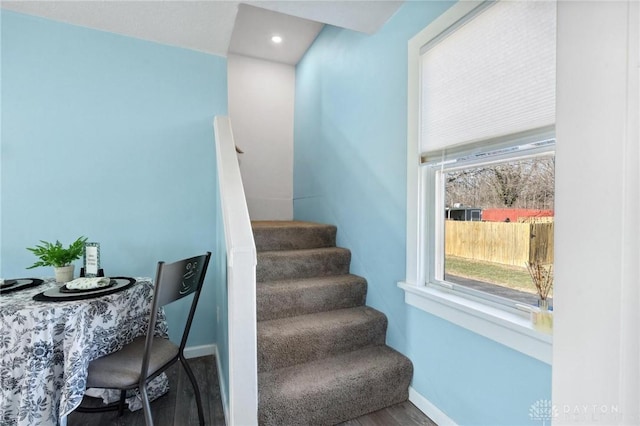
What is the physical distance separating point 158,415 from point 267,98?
3196 millimetres

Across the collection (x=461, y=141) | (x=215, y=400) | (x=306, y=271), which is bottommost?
(x=215, y=400)

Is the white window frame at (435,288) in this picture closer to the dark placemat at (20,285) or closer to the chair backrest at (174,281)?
the chair backrest at (174,281)

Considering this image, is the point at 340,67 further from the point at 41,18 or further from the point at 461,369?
the point at 461,369

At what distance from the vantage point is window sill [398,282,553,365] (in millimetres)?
1134

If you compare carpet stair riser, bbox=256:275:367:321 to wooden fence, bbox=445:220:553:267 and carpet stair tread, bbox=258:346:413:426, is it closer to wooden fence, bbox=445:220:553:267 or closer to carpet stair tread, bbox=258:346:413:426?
carpet stair tread, bbox=258:346:413:426

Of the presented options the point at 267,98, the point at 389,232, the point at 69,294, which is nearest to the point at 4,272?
the point at 69,294

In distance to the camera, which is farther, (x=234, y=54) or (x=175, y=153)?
(x=234, y=54)

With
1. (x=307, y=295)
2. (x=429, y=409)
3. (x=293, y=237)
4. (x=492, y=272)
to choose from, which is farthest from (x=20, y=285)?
(x=492, y=272)

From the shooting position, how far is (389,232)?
6.56 feet

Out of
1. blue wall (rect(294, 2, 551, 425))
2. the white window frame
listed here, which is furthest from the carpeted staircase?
the white window frame

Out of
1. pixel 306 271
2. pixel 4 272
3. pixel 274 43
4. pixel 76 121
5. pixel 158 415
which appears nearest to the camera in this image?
pixel 158 415

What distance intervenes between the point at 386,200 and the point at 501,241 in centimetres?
79

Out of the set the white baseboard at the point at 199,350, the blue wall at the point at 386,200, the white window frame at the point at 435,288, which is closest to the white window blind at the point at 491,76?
the white window frame at the point at 435,288

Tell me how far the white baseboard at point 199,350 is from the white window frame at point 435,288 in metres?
1.63
